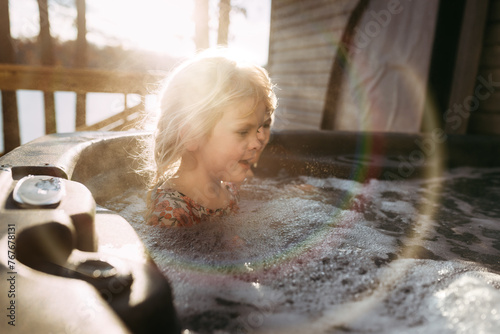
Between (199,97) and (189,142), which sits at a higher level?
(199,97)

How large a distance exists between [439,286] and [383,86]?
448cm

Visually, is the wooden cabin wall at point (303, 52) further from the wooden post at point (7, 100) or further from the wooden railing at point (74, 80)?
the wooden post at point (7, 100)

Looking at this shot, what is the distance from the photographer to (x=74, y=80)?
3342mm

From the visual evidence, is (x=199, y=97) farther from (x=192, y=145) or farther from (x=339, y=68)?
(x=339, y=68)

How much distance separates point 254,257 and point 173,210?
19.3 inches

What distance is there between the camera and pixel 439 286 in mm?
1084

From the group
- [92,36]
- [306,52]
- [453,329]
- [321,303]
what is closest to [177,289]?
[321,303]

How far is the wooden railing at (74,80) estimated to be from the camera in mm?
3070

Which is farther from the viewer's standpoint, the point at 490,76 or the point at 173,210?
the point at 490,76

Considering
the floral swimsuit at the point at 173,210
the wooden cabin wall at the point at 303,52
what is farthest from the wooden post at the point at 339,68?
the floral swimsuit at the point at 173,210

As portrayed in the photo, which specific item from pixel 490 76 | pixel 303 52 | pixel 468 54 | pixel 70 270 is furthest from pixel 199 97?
pixel 303 52

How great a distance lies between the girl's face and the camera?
171 cm

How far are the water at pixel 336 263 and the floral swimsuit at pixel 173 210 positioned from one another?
7cm

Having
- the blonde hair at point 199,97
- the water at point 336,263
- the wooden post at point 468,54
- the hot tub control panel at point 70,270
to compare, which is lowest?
the water at point 336,263
